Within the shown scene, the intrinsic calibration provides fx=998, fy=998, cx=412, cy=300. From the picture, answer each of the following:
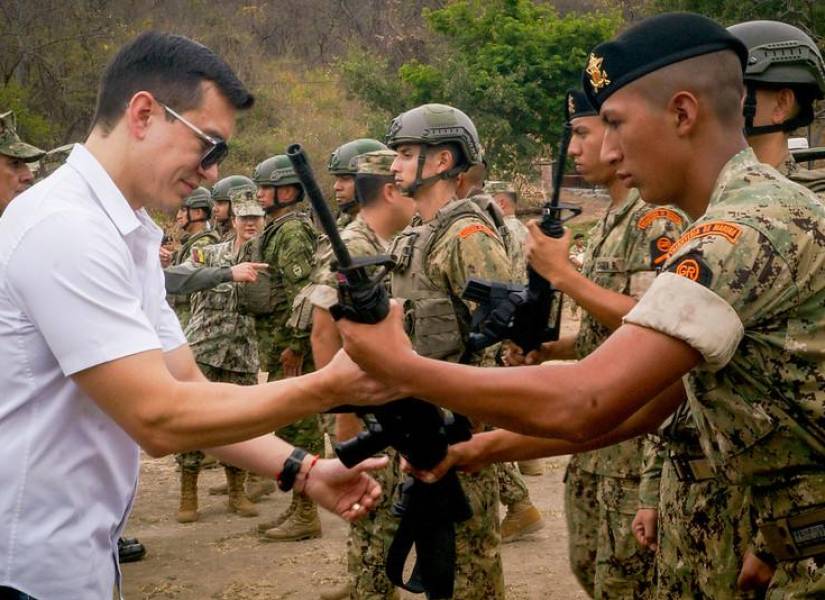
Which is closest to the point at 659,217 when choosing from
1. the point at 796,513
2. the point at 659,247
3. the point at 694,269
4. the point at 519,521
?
the point at 659,247

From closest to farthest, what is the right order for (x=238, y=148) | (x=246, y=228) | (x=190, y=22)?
(x=246, y=228), (x=238, y=148), (x=190, y=22)

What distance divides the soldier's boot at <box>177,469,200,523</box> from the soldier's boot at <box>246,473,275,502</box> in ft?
1.77

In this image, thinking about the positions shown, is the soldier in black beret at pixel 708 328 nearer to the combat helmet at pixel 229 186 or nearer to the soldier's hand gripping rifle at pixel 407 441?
the soldier's hand gripping rifle at pixel 407 441

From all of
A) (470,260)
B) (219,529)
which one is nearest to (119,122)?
(470,260)

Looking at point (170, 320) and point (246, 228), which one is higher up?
point (170, 320)

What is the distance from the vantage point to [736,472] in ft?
8.21

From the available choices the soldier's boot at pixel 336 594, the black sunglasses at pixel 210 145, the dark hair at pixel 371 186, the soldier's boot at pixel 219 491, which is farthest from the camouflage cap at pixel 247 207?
the black sunglasses at pixel 210 145

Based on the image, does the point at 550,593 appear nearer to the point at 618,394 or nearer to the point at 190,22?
the point at 618,394

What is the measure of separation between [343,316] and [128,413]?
0.56m

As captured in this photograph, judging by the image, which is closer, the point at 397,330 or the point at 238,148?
the point at 397,330

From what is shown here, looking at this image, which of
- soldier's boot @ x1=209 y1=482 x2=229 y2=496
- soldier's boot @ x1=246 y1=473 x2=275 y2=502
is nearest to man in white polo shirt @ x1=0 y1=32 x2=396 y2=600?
soldier's boot @ x1=246 y1=473 x2=275 y2=502

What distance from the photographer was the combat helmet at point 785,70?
3.88m

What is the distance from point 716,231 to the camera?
225 centimetres

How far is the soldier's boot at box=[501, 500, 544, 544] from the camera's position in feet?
23.0
